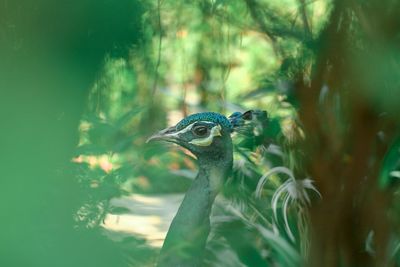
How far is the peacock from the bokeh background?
0.22 m

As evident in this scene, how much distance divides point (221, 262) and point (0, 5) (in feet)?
3.51

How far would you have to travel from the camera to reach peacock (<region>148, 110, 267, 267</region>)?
7.04 ft

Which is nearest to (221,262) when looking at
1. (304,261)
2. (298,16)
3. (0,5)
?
(304,261)

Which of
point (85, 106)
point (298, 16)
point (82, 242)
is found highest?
point (298, 16)

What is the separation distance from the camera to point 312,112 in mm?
2584

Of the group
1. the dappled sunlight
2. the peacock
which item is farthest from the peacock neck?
the dappled sunlight

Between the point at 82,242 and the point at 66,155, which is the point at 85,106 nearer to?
the point at 66,155

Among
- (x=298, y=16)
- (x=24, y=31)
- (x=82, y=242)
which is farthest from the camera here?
(x=298, y=16)

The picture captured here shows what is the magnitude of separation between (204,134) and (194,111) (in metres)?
0.29

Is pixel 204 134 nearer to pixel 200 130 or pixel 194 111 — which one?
pixel 200 130

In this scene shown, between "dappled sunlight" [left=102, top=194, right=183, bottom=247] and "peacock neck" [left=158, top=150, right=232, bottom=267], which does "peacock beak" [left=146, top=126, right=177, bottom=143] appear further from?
"dappled sunlight" [left=102, top=194, right=183, bottom=247]

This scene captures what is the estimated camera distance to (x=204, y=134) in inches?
84.6

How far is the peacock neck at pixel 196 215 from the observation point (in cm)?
215

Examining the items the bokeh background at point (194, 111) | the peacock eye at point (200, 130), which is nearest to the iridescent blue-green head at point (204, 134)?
the peacock eye at point (200, 130)
